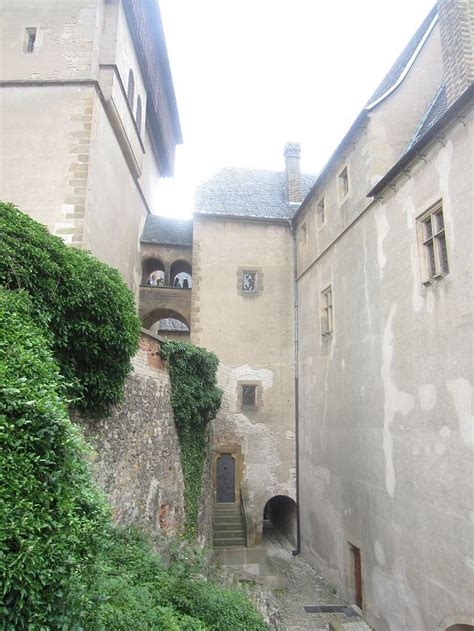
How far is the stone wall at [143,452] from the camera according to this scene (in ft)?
22.7

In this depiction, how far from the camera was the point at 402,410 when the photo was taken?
8.66 m

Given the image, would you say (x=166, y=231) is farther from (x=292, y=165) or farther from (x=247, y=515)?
A: (x=247, y=515)

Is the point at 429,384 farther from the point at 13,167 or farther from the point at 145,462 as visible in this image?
the point at 13,167

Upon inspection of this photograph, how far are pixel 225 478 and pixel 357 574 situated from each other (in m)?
5.85

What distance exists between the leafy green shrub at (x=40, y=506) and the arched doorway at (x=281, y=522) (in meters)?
13.4

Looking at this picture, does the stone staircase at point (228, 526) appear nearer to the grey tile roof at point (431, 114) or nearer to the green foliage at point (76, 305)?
the green foliage at point (76, 305)

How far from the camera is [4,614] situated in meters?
2.49

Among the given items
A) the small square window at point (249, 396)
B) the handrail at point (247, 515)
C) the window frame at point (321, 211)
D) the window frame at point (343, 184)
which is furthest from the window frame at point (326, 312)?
the handrail at point (247, 515)

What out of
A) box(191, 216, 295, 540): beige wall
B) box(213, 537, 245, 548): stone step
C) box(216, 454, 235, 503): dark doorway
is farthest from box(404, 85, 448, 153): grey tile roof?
box(213, 537, 245, 548): stone step

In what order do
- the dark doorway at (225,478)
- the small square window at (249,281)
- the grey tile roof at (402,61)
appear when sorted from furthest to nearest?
1. the small square window at (249,281)
2. the dark doorway at (225,478)
3. the grey tile roof at (402,61)

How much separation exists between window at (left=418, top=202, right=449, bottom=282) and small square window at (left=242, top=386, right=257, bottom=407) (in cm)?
896

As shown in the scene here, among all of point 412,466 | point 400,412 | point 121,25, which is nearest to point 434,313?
point 400,412

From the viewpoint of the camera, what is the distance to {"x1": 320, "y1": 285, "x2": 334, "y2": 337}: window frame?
13.1 meters

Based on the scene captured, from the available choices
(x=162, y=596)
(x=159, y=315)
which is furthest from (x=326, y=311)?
(x=162, y=596)
